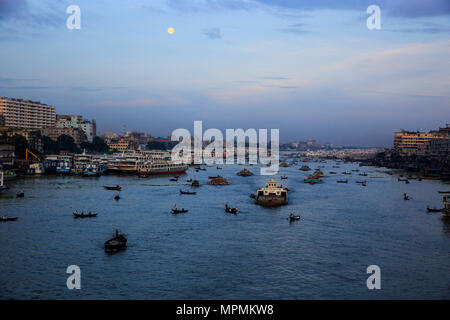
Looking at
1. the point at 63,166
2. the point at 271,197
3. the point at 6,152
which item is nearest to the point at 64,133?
the point at 63,166

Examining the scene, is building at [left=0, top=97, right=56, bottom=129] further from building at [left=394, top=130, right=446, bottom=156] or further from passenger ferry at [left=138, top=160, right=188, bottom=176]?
building at [left=394, top=130, right=446, bottom=156]

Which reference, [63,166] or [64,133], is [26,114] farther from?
[63,166]

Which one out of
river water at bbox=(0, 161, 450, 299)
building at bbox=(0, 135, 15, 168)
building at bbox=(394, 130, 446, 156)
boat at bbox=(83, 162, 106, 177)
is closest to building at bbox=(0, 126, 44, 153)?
building at bbox=(0, 135, 15, 168)

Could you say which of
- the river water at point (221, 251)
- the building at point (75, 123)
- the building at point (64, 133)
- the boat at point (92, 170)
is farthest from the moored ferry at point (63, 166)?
the building at point (75, 123)

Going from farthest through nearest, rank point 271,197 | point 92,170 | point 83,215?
1. point 92,170
2. point 271,197
3. point 83,215
